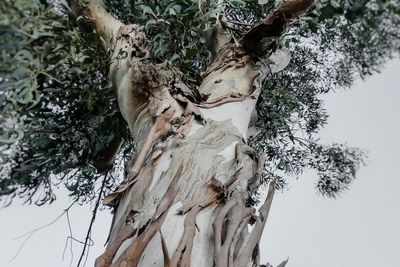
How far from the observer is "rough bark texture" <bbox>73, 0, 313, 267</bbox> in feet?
5.02

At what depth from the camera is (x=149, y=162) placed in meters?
1.80

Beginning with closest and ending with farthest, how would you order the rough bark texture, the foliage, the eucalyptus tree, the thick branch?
the foliage, the eucalyptus tree, the rough bark texture, the thick branch

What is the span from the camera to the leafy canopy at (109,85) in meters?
1.23

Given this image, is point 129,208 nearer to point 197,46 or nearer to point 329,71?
point 197,46

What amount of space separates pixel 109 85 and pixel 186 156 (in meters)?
0.74

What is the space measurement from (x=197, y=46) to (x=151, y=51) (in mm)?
600

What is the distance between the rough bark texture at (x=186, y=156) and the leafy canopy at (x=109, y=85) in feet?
0.58

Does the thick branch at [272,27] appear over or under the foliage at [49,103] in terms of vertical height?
over

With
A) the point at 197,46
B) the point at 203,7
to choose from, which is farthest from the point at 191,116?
the point at 197,46

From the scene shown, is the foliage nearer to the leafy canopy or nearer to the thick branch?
the leafy canopy

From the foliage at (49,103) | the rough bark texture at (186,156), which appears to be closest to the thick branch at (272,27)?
the rough bark texture at (186,156)

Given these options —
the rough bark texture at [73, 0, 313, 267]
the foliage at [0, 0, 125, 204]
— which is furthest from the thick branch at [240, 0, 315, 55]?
the foliage at [0, 0, 125, 204]

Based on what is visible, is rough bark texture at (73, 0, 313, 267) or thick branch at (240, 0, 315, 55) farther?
thick branch at (240, 0, 315, 55)

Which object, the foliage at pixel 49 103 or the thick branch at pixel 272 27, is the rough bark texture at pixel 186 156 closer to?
the thick branch at pixel 272 27
